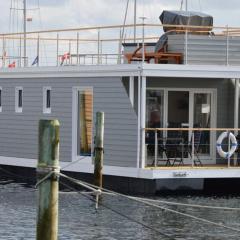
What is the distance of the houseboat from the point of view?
23328 mm

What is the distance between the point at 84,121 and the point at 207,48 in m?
4.39

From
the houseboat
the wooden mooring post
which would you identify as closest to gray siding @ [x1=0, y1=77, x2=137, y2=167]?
the houseboat

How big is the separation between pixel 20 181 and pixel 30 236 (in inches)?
413

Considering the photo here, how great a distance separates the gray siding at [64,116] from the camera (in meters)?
23.8

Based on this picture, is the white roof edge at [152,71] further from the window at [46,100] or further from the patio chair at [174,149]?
the patio chair at [174,149]

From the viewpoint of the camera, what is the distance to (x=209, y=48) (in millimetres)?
25156

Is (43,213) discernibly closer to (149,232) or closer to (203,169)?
(149,232)

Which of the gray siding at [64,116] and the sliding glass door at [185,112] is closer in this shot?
the gray siding at [64,116]

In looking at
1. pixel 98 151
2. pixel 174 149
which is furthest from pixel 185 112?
pixel 98 151

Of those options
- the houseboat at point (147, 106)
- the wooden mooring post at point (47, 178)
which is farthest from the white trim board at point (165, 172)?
the wooden mooring post at point (47, 178)

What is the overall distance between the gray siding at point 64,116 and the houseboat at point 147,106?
0.10ft

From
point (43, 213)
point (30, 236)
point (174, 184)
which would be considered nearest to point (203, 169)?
point (174, 184)

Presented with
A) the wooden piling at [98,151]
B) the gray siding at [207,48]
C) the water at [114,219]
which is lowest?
the water at [114,219]

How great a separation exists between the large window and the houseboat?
0.10 ft
